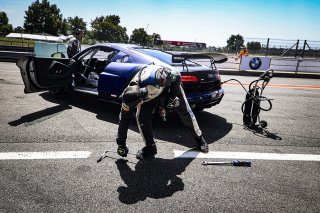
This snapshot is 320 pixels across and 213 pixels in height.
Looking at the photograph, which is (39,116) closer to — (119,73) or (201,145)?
(119,73)

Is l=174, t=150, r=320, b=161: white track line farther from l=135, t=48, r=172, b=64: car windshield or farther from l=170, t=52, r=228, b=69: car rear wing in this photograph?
l=135, t=48, r=172, b=64: car windshield

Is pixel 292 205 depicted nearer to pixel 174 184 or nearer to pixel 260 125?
pixel 174 184

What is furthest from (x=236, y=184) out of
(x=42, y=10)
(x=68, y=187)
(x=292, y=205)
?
(x=42, y=10)

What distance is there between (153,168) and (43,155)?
4.90ft

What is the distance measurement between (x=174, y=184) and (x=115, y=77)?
240 cm

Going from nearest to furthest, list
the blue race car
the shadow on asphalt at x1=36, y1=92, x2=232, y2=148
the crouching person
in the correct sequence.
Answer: the crouching person
the shadow on asphalt at x1=36, y1=92, x2=232, y2=148
the blue race car

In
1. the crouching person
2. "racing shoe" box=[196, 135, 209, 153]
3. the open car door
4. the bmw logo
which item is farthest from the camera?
the bmw logo

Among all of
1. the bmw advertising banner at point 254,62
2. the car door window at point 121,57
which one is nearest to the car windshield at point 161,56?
the car door window at point 121,57

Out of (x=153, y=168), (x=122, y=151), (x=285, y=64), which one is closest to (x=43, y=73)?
(x=122, y=151)

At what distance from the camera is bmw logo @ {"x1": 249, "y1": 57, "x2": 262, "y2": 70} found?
50.2 ft

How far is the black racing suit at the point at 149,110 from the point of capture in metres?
3.06

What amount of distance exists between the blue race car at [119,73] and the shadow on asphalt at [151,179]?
1364 millimetres

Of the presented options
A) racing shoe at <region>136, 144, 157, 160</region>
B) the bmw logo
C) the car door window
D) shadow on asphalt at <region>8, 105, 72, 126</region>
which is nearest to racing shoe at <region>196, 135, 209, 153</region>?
racing shoe at <region>136, 144, 157, 160</region>

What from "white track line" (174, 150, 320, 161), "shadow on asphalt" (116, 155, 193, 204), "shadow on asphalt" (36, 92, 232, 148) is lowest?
"shadow on asphalt" (116, 155, 193, 204)
